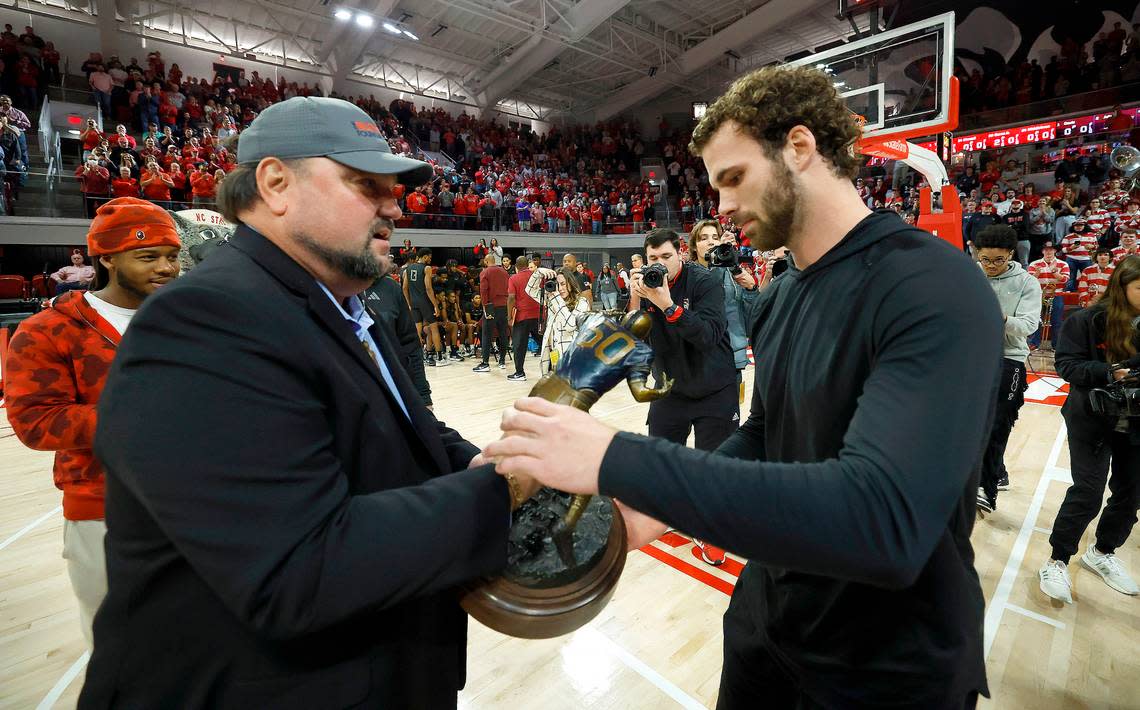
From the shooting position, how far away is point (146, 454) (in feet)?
2.49

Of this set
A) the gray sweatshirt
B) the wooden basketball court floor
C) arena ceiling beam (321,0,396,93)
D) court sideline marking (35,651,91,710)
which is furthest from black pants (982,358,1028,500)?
arena ceiling beam (321,0,396,93)

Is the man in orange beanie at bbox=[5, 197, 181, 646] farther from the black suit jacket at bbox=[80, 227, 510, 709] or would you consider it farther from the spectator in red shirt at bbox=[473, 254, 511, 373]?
the spectator in red shirt at bbox=[473, 254, 511, 373]

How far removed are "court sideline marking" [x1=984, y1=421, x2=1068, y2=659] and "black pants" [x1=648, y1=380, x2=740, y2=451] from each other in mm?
1588

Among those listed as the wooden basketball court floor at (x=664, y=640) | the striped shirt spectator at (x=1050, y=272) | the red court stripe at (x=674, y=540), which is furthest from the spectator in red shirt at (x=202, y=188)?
the striped shirt spectator at (x=1050, y=272)

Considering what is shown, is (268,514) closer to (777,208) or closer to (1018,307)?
(777,208)

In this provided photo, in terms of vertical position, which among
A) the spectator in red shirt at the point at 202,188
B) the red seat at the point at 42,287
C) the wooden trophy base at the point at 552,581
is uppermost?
the spectator in red shirt at the point at 202,188

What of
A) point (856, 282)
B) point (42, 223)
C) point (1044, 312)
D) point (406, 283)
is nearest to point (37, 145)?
point (42, 223)

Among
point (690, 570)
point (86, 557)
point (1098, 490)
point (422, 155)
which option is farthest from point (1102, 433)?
point (422, 155)

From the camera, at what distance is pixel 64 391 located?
6.22 feet

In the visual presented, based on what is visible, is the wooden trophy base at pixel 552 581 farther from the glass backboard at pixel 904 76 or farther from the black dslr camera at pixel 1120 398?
the glass backboard at pixel 904 76

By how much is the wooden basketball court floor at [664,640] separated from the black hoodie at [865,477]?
1.36m

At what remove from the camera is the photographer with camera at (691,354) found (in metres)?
3.23

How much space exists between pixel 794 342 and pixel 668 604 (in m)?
2.25

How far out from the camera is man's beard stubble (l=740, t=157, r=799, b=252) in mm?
1144
